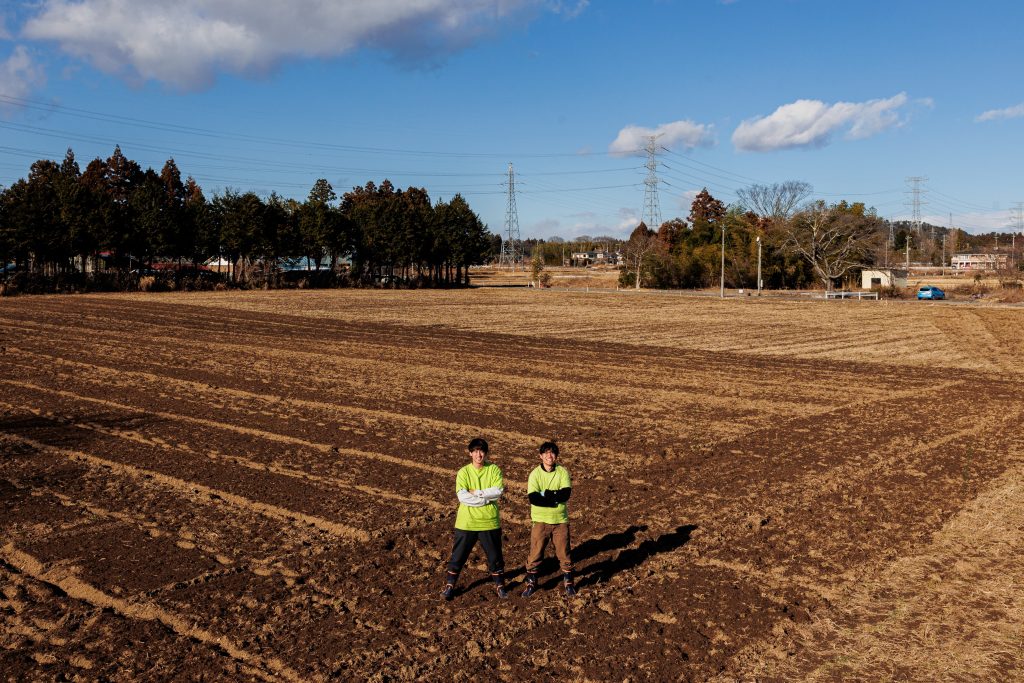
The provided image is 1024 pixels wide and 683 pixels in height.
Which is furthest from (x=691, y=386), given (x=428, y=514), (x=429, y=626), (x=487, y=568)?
(x=429, y=626)

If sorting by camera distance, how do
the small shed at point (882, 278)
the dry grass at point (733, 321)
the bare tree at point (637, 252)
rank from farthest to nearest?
the bare tree at point (637, 252) < the small shed at point (882, 278) < the dry grass at point (733, 321)

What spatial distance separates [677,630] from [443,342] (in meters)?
24.4

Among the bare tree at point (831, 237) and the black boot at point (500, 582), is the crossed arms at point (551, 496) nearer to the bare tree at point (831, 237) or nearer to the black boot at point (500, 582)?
the black boot at point (500, 582)

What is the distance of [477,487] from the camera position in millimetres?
7375

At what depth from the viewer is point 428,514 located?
33.2 ft

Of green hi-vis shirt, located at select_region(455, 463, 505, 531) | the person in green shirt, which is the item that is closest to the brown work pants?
the person in green shirt

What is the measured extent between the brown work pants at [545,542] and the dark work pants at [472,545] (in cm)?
35

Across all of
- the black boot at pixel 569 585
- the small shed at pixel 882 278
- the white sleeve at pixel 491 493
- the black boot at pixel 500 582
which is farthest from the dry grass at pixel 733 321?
the white sleeve at pixel 491 493

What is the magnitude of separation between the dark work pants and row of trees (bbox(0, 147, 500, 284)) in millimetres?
60922

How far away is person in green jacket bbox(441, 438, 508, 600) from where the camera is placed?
730 centimetres

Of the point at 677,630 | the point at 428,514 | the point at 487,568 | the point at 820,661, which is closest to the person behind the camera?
the point at 820,661

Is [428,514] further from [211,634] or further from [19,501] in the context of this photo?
[19,501]

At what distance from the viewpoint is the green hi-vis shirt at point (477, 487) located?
7.35 meters

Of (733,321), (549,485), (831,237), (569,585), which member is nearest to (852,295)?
(831,237)
